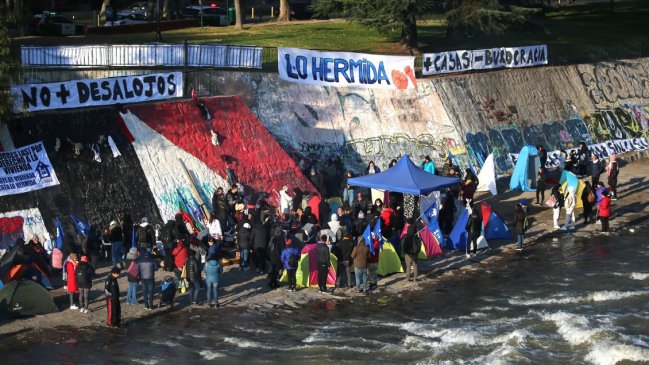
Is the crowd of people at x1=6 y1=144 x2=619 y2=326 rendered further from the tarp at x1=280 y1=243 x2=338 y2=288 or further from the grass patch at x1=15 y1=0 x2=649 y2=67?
the grass patch at x1=15 y1=0 x2=649 y2=67

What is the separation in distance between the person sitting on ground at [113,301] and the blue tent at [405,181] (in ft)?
29.8

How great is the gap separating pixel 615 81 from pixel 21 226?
28.3m

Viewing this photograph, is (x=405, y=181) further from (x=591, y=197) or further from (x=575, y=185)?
(x=575, y=185)

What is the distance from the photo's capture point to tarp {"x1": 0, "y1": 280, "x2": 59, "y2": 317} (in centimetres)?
2223

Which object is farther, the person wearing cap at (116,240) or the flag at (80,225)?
the flag at (80,225)

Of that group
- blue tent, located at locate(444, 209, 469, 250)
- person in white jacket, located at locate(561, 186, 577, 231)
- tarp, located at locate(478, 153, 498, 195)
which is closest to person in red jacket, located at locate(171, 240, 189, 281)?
blue tent, located at locate(444, 209, 469, 250)

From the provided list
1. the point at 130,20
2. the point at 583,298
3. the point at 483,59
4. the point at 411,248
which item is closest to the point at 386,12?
the point at 483,59

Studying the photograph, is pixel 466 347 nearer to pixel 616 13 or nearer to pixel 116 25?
pixel 116 25

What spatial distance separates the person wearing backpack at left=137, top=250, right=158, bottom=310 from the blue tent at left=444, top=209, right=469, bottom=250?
29.9 feet

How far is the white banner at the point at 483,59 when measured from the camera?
38.7 meters

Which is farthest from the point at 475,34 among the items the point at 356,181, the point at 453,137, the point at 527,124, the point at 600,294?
the point at 600,294

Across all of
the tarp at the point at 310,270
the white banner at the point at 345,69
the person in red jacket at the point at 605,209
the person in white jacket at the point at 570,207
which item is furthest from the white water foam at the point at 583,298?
the white banner at the point at 345,69

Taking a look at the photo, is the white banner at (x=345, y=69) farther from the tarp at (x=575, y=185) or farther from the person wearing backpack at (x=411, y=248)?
the person wearing backpack at (x=411, y=248)

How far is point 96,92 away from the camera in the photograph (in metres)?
29.1
